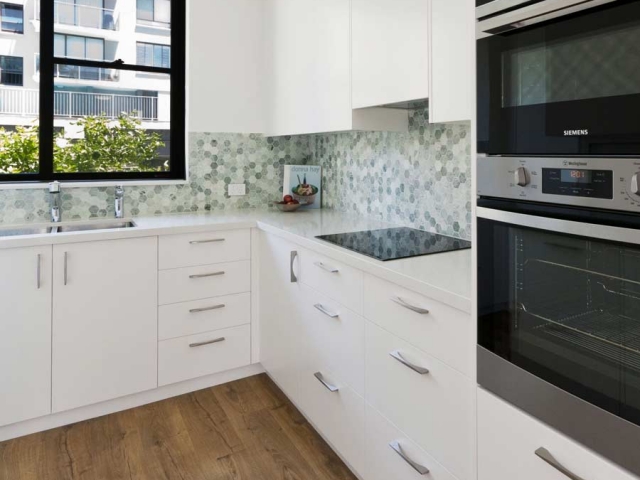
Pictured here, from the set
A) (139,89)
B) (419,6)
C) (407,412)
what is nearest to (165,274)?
(139,89)

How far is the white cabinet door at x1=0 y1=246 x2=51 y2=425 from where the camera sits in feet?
6.87

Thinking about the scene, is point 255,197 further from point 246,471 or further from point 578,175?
point 578,175

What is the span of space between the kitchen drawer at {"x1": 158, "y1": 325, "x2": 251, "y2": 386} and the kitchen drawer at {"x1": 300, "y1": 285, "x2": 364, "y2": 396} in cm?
61

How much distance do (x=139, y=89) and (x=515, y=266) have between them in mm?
2658

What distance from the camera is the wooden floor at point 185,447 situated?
1.95 m

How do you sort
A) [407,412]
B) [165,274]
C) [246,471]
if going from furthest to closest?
[165,274], [246,471], [407,412]

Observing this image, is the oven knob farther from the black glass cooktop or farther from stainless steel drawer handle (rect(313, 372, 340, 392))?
stainless steel drawer handle (rect(313, 372, 340, 392))

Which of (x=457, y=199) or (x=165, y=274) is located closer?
(x=457, y=199)

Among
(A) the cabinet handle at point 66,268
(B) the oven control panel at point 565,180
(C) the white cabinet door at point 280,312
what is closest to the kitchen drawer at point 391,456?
(C) the white cabinet door at point 280,312

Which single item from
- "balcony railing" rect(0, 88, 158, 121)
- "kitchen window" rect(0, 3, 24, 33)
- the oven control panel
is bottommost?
the oven control panel

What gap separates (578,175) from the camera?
89 centimetres

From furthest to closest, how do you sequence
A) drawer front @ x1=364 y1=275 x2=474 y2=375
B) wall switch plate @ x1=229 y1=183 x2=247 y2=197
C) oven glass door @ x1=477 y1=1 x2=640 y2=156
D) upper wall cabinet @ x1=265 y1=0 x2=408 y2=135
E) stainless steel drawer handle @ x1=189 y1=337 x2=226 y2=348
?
wall switch plate @ x1=229 y1=183 x2=247 y2=197 → stainless steel drawer handle @ x1=189 y1=337 x2=226 y2=348 → upper wall cabinet @ x1=265 y1=0 x2=408 y2=135 → drawer front @ x1=364 y1=275 x2=474 y2=375 → oven glass door @ x1=477 y1=1 x2=640 y2=156

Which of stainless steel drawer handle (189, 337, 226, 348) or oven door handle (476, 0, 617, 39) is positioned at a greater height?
oven door handle (476, 0, 617, 39)

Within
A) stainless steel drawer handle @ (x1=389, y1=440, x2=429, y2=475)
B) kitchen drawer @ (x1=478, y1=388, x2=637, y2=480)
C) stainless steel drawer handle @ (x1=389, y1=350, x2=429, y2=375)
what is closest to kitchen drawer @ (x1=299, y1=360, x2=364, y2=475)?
stainless steel drawer handle @ (x1=389, y1=440, x2=429, y2=475)
